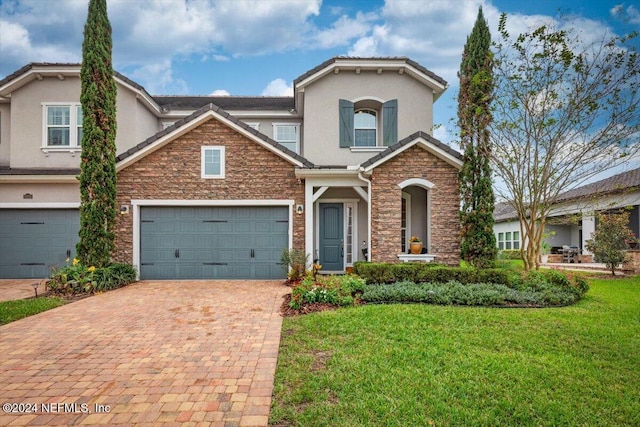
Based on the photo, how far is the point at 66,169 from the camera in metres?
12.5

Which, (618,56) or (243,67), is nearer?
(618,56)

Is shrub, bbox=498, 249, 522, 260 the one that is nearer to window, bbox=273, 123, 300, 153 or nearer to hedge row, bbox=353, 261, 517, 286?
hedge row, bbox=353, 261, 517, 286

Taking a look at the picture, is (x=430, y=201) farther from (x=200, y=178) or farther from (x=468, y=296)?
(x=200, y=178)

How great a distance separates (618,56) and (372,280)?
8843mm

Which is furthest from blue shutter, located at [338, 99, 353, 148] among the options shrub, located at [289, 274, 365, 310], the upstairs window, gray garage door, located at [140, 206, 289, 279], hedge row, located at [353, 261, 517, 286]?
shrub, located at [289, 274, 365, 310]

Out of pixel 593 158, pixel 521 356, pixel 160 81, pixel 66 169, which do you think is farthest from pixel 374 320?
pixel 160 81

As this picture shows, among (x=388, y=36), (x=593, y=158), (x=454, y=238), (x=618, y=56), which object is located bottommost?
(x=454, y=238)

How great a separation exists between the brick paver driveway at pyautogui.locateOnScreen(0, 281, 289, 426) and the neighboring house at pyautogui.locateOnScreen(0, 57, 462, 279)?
383 centimetres

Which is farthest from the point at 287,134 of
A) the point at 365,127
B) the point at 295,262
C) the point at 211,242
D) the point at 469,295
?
the point at 469,295

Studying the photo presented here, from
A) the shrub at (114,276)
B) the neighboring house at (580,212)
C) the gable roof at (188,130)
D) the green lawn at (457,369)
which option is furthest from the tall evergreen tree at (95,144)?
the neighboring house at (580,212)

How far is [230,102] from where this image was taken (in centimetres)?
1612

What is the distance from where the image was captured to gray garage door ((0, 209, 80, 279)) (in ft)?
38.1

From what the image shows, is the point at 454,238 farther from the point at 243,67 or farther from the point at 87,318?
the point at 243,67

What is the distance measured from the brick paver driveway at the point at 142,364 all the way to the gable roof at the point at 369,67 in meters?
8.56
